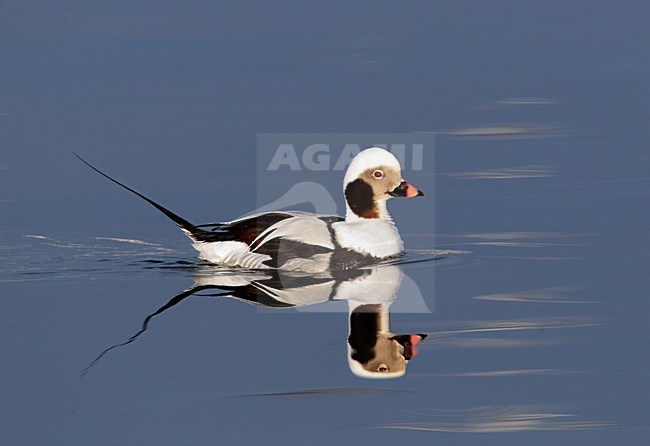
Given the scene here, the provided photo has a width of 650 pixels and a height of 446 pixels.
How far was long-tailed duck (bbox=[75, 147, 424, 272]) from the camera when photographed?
27.2 feet

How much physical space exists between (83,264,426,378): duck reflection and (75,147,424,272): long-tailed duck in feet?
0.30

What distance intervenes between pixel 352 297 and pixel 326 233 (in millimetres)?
845

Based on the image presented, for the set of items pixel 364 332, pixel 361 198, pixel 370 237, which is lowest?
pixel 364 332

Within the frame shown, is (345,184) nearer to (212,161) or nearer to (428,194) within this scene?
(428,194)

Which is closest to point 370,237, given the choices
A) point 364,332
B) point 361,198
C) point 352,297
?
point 361,198

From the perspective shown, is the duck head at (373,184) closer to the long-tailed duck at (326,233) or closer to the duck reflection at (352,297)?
the long-tailed duck at (326,233)

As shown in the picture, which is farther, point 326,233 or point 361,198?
point 361,198

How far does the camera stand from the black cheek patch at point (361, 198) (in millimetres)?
8438

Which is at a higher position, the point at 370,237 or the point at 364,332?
the point at 370,237

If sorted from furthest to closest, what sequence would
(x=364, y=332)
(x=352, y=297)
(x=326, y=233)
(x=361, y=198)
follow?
(x=361, y=198) < (x=326, y=233) < (x=352, y=297) < (x=364, y=332)

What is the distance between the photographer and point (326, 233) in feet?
27.4

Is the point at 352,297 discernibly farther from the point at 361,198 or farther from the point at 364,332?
the point at 361,198

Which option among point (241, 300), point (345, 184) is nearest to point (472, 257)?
point (345, 184)

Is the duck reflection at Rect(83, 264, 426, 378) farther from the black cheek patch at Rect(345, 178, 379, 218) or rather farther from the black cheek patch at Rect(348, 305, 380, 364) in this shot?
the black cheek patch at Rect(345, 178, 379, 218)
